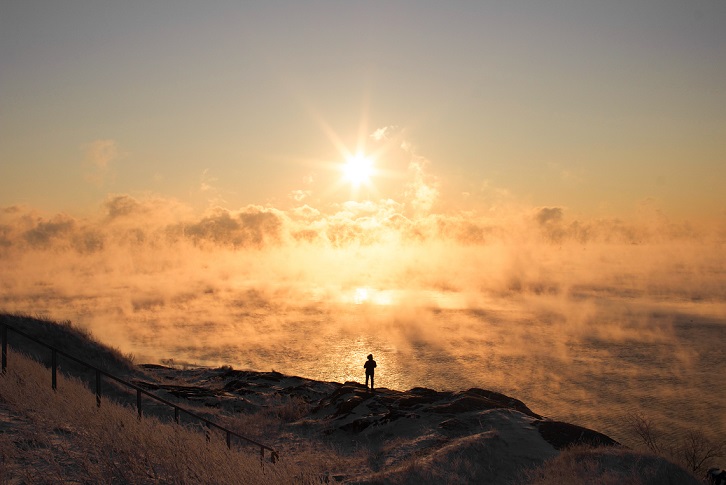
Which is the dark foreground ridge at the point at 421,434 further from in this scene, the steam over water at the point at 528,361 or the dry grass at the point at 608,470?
the steam over water at the point at 528,361

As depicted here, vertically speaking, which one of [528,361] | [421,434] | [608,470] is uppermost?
[608,470]

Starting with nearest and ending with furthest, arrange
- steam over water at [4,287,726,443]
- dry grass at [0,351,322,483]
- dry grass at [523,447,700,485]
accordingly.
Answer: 1. dry grass at [0,351,322,483]
2. dry grass at [523,447,700,485]
3. steam over water at [4,287,726,443]

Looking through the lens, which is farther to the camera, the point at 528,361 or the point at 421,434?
the point at 528,361

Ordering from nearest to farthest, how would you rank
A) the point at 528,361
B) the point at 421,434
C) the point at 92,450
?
the point at 92,450
the point at 421,434
the point at 528,361

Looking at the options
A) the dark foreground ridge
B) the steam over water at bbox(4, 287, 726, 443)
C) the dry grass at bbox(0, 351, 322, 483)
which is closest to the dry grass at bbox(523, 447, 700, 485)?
the dark foreground ridge

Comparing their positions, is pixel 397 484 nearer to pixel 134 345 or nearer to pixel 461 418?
pixel 461 418

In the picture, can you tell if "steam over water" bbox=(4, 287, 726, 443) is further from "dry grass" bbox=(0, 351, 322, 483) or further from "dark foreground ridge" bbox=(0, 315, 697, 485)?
"dry grass" bbox=(0, 351, 322, 483)

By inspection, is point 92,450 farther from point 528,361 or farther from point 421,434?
point 528,361

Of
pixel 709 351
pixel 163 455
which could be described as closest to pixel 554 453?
pixel 163 455

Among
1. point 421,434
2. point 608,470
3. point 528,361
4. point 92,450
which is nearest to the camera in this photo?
point 92,450

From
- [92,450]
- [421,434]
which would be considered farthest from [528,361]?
[92,450]

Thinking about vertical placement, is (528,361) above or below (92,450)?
below

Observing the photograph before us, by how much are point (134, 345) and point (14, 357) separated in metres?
154

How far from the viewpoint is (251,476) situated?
9758 mm
